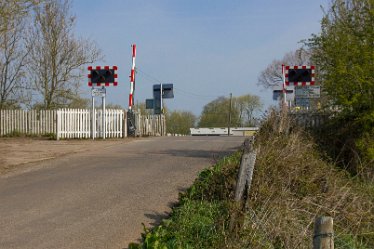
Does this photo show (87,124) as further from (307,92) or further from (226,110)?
(226,110)

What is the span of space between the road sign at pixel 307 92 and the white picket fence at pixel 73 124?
726cm

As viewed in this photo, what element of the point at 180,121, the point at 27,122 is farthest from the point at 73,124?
the point at 180,121

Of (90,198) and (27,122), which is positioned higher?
(27,122)

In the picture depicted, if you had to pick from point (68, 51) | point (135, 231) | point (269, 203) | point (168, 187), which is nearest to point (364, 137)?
point (168, 187)

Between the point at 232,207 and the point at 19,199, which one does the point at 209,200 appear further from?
the point at 19,199

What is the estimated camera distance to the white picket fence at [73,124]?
22484mm

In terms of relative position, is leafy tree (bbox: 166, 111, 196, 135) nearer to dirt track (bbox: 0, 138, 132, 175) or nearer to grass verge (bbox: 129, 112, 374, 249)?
dirt track (bbox: 0, 138, 132, 175)

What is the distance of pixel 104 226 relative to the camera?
24.5ft


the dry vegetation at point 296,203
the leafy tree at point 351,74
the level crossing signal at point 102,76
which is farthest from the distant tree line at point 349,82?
the level crossing signal at point 102,76

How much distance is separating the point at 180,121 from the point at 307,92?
42.7 m

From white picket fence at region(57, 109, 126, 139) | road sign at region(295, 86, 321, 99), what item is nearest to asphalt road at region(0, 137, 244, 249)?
road sign at region(295, 86, 321, 99)

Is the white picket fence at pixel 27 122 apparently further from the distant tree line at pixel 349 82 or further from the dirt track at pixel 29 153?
the distant tree line at pixel 349 82

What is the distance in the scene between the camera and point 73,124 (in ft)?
74.2

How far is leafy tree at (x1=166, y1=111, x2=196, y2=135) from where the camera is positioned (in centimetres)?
5928
